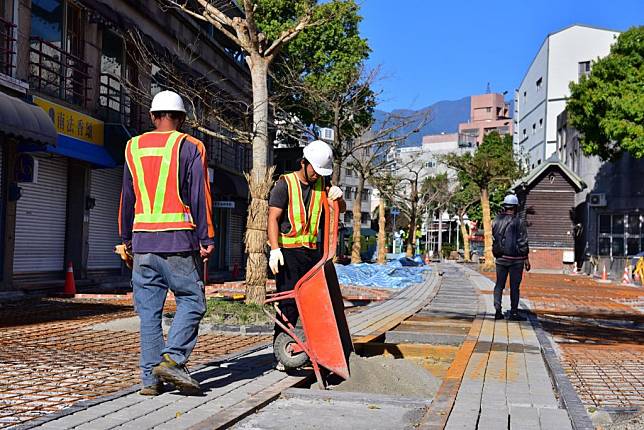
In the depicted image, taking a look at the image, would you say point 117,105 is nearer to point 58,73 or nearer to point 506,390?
point 58,73

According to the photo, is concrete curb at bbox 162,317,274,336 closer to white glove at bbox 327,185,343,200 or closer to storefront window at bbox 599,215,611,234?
white glove at bbox 327,185,343,200

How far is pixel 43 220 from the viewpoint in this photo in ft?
56.4

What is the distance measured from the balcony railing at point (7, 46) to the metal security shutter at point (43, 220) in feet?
8.04

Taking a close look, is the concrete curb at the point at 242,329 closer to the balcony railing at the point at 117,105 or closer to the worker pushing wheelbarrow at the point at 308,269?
the worker pushing wheelbarrow at the point at 308,269

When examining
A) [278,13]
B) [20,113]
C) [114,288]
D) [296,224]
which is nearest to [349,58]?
[278,13]

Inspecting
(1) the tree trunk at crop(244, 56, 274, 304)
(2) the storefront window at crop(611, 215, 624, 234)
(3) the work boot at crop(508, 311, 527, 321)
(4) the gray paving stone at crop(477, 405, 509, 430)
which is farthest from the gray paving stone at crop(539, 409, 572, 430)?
(2) the storefront window at crop(611, 215, 624, 234)

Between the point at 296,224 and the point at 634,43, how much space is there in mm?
31188

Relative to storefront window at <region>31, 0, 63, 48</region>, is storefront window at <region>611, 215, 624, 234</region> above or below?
below

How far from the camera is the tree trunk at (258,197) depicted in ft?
30.6

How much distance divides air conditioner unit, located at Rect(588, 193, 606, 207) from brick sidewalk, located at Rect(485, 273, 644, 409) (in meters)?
24.8

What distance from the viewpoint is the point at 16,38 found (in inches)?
601

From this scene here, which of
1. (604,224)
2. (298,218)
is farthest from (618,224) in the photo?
(298,218)

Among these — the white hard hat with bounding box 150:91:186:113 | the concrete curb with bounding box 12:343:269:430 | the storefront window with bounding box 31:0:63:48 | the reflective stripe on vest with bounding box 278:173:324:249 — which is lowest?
the concrete curb with bounding box 12:343:269:430

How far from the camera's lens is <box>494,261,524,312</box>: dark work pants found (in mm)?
11164
